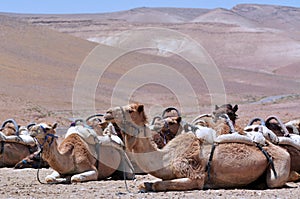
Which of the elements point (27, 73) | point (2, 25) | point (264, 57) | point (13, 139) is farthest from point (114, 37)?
point (13, 139)

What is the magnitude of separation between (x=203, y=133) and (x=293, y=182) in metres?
2.04

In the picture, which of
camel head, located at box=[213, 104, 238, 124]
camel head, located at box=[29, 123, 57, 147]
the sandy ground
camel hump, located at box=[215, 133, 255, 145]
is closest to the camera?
camel hump, located at box=[215, 133, 255, 145]

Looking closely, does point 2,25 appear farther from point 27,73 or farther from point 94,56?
point 27,73

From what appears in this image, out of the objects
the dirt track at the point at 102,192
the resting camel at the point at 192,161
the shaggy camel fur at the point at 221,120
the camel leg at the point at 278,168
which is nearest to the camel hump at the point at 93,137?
the dirt track at the point at 102,192

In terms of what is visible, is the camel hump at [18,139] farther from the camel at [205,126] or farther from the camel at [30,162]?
the camel at [205,126]

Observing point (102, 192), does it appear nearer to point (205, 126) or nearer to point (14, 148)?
point (205, 126)

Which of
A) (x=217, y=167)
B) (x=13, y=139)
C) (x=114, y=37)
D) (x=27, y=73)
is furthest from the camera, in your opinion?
(x=114, y=37)

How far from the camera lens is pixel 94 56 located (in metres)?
87.9

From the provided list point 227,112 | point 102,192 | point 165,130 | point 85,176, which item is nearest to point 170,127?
point 165,130

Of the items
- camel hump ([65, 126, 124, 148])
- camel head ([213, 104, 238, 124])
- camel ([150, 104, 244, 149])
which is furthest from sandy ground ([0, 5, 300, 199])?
camel head ([213, 104, 238, 124])

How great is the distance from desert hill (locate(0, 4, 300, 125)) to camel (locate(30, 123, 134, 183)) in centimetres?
357

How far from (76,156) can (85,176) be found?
15.6 inches

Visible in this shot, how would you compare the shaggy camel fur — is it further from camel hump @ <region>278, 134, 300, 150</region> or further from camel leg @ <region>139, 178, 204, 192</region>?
camel leg @ <region>139, 178, 204, 192</region>

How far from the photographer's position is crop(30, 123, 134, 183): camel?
1075 cm
